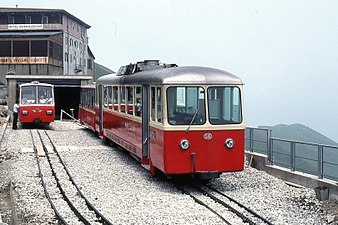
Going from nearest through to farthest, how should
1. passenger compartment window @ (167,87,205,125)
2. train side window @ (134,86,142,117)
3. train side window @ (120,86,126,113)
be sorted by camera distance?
passenger compartment window @ (167,87,205,125), train side window @ (134,86,142,117), train side window @ (120,86,126,113)

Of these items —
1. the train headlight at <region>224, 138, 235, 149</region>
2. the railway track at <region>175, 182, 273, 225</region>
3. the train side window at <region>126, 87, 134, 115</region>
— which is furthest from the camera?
the train side window at <region>126, 87, 134, 115</region>

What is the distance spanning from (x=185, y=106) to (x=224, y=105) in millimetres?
925

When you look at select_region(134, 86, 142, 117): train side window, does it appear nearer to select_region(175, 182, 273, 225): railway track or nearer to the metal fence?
select_region(175, 182, 273, 225): railway track

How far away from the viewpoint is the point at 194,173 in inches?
497

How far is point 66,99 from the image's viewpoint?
141 ft

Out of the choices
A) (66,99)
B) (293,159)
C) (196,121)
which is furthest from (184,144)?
(66,99)

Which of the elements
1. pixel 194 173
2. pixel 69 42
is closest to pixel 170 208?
pixel 194 173

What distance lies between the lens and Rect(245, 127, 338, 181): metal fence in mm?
12539

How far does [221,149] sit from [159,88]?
1958 mm

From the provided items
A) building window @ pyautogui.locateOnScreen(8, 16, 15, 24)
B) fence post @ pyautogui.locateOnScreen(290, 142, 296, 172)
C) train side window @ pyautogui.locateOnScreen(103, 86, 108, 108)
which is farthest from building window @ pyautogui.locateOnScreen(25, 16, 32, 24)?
fence post @ pyautogui.locateOnScreen(290, 142, 296, 172)

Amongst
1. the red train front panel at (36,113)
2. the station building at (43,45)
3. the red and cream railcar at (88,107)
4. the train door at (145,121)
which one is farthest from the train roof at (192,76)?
the station building at (43,45)

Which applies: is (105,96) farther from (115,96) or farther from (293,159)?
(293,159)

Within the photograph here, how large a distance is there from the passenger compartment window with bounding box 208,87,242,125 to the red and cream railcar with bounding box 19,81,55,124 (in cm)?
1866

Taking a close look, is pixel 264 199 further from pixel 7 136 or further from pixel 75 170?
pixel 7 136
